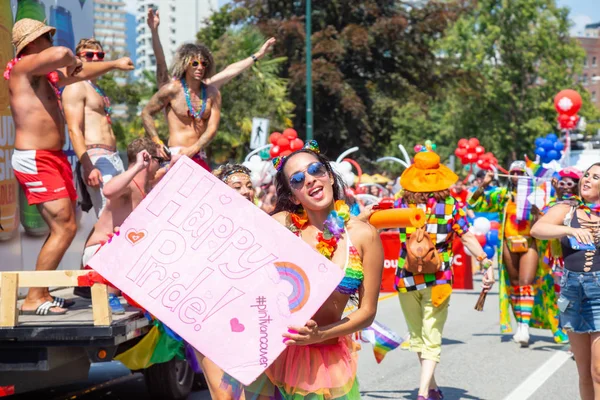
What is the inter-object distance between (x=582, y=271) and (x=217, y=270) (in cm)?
292

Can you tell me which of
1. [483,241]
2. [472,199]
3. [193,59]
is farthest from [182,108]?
[483,241]

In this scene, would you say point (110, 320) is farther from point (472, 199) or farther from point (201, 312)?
point (472, 199)

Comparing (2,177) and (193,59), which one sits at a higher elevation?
(193,59)

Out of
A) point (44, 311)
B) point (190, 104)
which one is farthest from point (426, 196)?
point (44, 311)

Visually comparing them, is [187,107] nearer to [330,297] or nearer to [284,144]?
[330,297]

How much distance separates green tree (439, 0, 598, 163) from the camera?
50000 mm

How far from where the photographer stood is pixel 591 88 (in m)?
121

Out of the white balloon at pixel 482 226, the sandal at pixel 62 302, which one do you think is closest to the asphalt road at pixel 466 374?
the sandal at pixel 62 302

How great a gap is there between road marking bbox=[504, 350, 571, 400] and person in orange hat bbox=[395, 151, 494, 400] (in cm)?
68

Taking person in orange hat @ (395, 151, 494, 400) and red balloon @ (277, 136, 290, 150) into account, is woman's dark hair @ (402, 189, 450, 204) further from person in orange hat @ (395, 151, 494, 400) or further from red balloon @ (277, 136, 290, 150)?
red balloon @ (277, 136, 290, 150)

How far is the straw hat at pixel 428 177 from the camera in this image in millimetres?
7719

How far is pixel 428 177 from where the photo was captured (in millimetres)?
7773

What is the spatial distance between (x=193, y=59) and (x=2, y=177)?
6.23ft

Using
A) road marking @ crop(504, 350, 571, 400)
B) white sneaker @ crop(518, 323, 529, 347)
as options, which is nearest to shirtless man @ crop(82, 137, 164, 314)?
road marking @ crop(504, 350, 571, 400)
